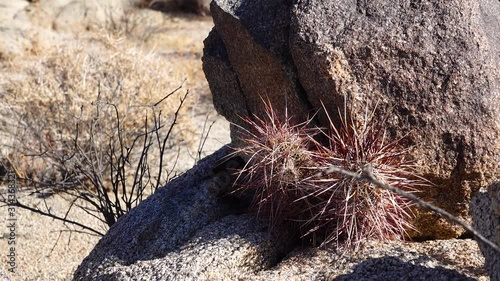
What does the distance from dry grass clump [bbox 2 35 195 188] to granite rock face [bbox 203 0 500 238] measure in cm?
317

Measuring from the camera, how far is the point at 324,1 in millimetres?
3018

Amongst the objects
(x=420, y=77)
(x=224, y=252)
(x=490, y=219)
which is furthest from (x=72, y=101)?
(x=490, y=219)

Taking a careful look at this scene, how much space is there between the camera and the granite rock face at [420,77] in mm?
2904

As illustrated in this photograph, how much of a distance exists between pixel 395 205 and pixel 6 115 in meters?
4.53

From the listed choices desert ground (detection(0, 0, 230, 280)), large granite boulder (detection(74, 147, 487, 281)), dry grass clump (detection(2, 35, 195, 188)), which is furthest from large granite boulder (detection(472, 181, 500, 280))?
dry grass clump (detection(2, 35, 195, 188))

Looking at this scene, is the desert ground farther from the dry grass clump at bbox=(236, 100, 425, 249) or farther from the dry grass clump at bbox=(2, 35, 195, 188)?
the dry grass clump at bbox=(236, 100, 425, 249)

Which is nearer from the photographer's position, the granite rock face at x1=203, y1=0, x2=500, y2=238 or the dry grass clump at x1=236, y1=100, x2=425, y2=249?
the dry grass clump at x1=236, y1=100, x2=425, y2=249

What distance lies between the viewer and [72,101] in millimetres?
6301

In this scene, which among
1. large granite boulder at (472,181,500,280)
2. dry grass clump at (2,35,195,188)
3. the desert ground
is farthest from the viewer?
dry grass clump at (2,35,195,188)

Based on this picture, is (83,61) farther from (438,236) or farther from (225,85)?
(438,236)

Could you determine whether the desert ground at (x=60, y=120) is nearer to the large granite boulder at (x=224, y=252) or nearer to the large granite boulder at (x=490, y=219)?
the large granite boulder at (x=224, y=252)

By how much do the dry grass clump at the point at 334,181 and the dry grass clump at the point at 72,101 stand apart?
10.4 feet

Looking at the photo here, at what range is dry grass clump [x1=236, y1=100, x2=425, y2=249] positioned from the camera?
2.71 meters

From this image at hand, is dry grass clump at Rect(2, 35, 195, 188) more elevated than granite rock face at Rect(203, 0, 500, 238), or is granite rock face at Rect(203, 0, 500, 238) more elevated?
dry grass clump at Rect(2, 35, 195, 188)
